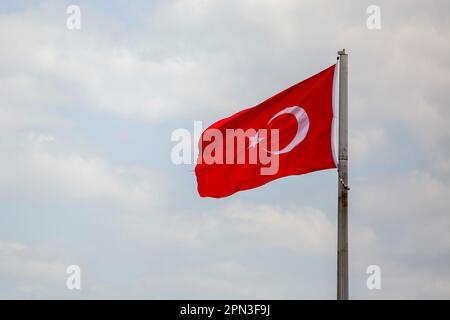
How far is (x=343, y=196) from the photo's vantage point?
43.6 meters

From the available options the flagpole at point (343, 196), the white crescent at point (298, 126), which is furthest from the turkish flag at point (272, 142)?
the flagpole at point (343, 196)

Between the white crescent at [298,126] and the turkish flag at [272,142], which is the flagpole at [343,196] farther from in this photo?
the white crescent at [298,126]

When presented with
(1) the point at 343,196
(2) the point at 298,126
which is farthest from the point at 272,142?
(1) the point at 343,196

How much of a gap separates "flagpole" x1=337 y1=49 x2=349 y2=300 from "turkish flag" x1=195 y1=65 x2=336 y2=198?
520 millimetres

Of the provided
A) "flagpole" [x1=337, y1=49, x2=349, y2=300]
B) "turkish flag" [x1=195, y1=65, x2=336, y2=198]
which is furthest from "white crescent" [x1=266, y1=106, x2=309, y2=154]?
"flagpole" [x1=337, y1=49, x2=349, y2=300]

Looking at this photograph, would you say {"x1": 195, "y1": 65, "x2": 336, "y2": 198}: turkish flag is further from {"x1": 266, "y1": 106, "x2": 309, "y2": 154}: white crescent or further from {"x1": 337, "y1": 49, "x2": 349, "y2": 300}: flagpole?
{"x1": 337, "y1": 49, "x2": 349, "y2": 300}: flagpole

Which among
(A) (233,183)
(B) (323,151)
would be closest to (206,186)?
(A) (233,183)

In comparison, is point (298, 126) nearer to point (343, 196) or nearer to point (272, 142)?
point (272, 142)

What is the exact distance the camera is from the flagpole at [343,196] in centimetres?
4319

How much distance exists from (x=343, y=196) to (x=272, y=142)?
320 centimetres
